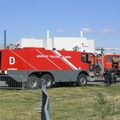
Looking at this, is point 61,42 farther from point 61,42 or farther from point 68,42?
point 68,42

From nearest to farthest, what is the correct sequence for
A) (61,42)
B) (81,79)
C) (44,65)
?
1. (44,65)
2. (81,79)
3. (61,42)

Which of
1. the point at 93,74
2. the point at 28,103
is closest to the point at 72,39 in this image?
the point at 93,74

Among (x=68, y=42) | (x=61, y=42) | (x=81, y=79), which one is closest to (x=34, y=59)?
(x=81, y=79)

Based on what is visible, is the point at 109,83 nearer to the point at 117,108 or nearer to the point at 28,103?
the point at 28,103

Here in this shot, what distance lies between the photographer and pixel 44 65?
103ft

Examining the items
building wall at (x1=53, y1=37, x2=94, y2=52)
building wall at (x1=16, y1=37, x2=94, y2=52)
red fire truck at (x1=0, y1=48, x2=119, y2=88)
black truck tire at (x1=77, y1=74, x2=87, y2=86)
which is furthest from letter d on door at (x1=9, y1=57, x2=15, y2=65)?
building wall at (x1=53, y1=37, x2=94, y2=52)

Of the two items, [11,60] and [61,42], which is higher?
[61,42]

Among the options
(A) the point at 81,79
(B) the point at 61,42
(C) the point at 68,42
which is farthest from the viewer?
(B) the point at 61,42

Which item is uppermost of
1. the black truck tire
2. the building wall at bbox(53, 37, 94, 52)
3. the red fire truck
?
the building wall at bbox(53, 37, 94, 52)

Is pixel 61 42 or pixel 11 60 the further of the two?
pixel 61 42

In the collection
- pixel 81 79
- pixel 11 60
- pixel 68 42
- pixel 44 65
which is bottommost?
pixel 81 79

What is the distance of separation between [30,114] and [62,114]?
108cm

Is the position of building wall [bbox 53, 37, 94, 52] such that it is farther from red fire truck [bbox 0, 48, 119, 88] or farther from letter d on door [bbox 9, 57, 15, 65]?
letter d on door [bbox 9, 57, 15, 65]

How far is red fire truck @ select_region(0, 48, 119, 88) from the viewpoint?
3036 centimetres
